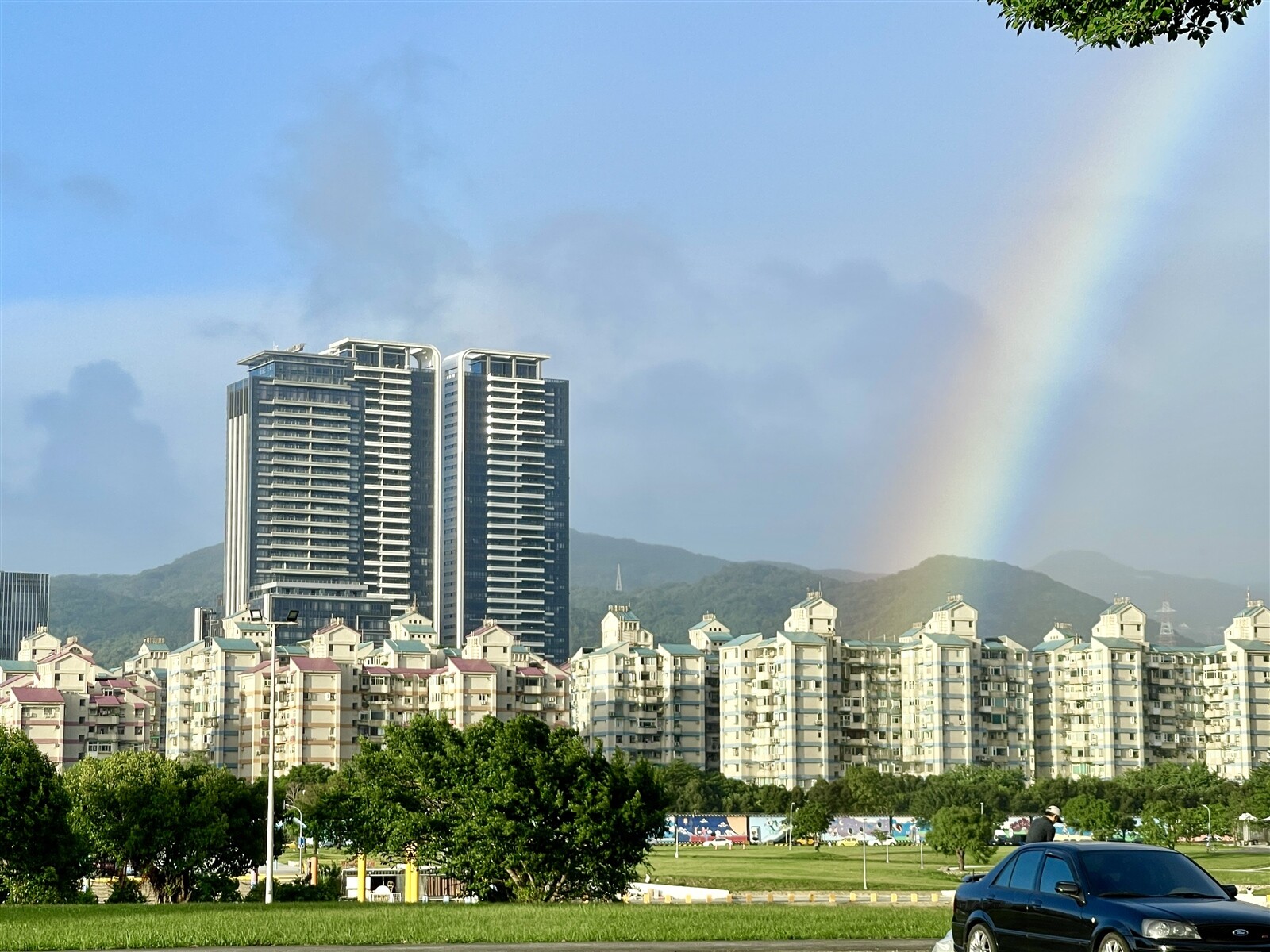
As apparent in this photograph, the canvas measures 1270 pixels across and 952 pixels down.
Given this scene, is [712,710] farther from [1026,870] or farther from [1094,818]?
[1026,870]

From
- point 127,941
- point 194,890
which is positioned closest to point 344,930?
point 127,941

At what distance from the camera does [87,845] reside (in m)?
53.5

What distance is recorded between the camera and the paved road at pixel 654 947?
845 inches

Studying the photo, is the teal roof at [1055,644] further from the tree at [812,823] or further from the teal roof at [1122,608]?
Result: the tree at [812,823]

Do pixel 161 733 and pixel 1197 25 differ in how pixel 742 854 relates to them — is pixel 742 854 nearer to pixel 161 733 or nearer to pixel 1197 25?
pixel 161 733

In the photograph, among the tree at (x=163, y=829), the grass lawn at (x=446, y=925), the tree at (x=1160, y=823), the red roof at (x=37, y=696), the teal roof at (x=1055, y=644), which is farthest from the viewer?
the teal roof at (x=1055, y=644)

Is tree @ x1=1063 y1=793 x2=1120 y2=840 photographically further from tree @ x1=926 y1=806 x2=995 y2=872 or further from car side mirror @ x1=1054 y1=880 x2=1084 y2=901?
car side mirror @ x1=1054 y1=880 x2=1084 y2=901

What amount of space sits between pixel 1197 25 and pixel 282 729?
153 meters

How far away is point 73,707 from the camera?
158750 millimetres

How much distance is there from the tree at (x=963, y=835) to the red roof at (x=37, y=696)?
90.3 m

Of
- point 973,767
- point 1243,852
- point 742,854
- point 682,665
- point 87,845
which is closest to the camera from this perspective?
point 87,845

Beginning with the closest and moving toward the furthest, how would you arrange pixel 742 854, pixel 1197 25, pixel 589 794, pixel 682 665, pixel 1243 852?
pixel 1197 25, pixel 589 794, pixel 1243 852, pixel 742 854, pixel 682 665

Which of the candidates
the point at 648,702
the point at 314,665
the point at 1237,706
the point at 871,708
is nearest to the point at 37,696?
the point at 314,665

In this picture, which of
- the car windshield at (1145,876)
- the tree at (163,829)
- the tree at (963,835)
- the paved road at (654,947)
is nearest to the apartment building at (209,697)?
the tree at (963,835)
